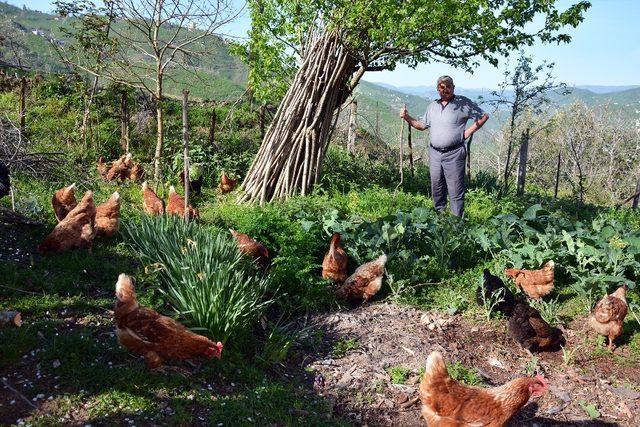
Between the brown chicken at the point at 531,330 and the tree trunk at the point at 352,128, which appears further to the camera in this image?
the tree trunk at the point at 352,128

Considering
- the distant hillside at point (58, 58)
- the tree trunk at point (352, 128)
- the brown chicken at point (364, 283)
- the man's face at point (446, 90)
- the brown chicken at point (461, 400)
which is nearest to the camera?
the brown chicken at point (461, 400)

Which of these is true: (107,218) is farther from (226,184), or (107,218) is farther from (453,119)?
(453,119)

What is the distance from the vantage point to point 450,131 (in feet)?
18.6

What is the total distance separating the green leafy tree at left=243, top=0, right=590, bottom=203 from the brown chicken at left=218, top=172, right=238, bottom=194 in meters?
0.44

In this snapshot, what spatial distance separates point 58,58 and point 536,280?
9.30 meters

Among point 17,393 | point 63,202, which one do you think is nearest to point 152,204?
point 63,202

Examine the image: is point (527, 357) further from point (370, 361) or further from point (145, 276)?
point (145, 276)

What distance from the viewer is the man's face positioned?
5609mm

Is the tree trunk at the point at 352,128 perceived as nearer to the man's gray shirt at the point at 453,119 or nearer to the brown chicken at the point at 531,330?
the man's gray shirt at the point at 453,119

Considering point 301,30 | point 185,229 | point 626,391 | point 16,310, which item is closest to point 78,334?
point 16,310

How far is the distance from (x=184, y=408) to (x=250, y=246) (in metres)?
1.88

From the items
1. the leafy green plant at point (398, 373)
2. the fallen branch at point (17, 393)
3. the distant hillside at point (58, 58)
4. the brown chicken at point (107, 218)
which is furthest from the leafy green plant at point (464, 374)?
the distant hillside at point (58, 58)

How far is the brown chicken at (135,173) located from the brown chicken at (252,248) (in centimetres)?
348

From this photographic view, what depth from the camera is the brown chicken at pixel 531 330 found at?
3590mm
